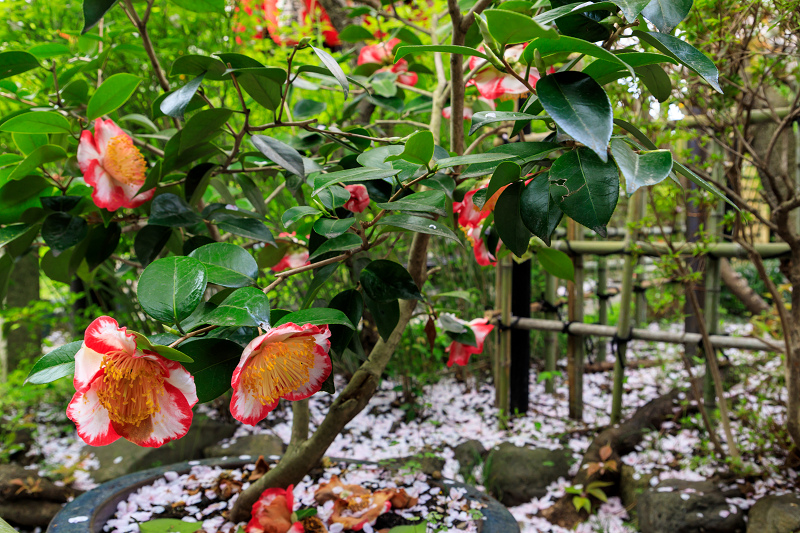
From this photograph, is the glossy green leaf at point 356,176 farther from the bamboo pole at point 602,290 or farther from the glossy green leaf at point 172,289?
the bamboo pole at point 602,290

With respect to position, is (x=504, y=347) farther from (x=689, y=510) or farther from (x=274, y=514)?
(x=274, y=514)

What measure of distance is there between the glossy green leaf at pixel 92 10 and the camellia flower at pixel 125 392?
334 millimetres

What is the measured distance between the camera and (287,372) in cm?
45

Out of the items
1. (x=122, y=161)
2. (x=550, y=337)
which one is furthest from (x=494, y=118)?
(x=550, y=337)

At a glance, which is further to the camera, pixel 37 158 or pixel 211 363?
pixel 37 158

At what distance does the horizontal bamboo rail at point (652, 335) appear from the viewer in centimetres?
170

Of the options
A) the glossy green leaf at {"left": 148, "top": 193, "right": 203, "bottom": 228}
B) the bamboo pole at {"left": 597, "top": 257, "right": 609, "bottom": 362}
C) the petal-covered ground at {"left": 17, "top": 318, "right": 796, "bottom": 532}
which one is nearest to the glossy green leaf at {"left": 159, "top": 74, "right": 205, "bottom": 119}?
the glossy green leaf at {"left": 148, "top": 193, "right": 203, "bottom": 228}

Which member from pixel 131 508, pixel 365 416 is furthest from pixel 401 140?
pixel 365 416

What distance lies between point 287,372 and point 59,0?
2018mm

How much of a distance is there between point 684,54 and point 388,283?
1.05 ft

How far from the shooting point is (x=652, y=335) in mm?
1947

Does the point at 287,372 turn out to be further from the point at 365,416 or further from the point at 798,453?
the point at 365,416

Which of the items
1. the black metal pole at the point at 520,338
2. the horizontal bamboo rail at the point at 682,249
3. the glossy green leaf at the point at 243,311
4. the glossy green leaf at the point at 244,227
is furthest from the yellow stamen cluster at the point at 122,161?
the black metal pole at the point at 520,338

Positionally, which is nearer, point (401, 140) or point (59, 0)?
point (401, 140)
